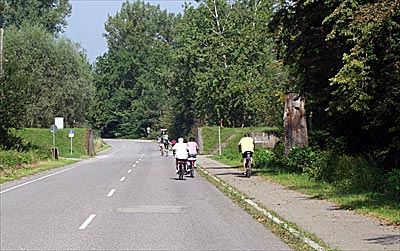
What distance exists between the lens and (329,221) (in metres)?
12.7

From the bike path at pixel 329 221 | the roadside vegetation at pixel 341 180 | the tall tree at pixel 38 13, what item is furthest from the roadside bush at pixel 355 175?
the tall tree at pixel 38 13

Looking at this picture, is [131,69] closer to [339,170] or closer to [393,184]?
[339,170]

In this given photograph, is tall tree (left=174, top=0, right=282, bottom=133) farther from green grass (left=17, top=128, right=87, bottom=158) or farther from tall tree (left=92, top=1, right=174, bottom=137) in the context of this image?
tall tree (left=92, top=1, right=174, bottom=137)

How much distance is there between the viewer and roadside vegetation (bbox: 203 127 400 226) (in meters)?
14.6

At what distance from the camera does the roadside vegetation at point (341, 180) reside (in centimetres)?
1458

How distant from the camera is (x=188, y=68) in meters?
70.7

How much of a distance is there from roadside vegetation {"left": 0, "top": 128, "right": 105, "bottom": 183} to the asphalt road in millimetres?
9698

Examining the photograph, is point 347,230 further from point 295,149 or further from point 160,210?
point 295,149

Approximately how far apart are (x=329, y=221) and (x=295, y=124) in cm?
1463

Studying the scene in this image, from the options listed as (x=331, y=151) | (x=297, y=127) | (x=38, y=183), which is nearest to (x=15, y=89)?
(x=38, y=183)

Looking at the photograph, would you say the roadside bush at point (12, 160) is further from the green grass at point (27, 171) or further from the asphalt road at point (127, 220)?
the asphalt road at point (127, 220)

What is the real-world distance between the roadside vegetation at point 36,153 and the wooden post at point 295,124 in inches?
492

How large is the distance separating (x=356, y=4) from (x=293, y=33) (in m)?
6.36

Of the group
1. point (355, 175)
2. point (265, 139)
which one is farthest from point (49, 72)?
point (355, 175)
